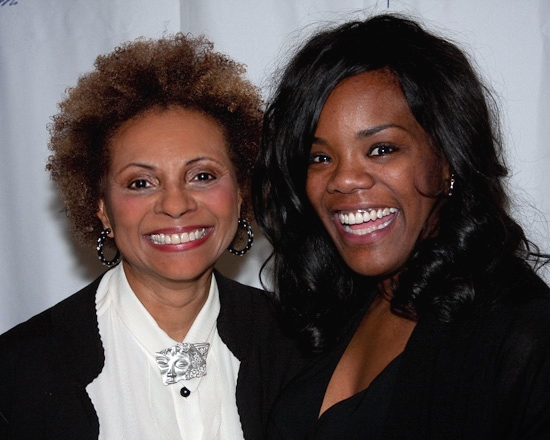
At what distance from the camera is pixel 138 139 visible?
1.93 m

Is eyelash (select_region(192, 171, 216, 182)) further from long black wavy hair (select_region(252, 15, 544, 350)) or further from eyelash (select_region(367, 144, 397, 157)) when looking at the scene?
eyelash (select_region(367, 144, 397, 157))

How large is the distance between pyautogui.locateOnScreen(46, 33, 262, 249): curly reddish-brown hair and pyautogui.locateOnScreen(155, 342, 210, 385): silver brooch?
523 mm

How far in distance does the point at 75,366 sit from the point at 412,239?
0.98 meters

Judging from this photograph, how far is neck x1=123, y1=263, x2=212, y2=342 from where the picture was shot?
80.1 inches

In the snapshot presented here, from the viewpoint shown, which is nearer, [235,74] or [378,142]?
[378,142]

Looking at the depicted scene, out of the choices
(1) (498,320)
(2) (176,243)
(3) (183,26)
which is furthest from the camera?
(3) (183,26)

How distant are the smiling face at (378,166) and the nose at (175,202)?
0.40 metres

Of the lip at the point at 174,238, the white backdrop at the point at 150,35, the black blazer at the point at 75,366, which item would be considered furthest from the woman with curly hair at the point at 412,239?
the white backdrop at the point at 150,35

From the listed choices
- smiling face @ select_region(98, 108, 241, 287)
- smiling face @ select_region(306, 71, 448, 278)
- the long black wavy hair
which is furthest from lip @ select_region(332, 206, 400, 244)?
smiling face @ select_region(98, 108, 241, 287)

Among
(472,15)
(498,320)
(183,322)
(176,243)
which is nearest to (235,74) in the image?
(176,243)

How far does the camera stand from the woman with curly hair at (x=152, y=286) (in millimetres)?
1834

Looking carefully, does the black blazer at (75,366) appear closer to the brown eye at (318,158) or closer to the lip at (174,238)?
the lip at (174,238)

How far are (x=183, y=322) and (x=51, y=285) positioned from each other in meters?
1.06

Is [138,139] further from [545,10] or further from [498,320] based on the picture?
[545,10]
